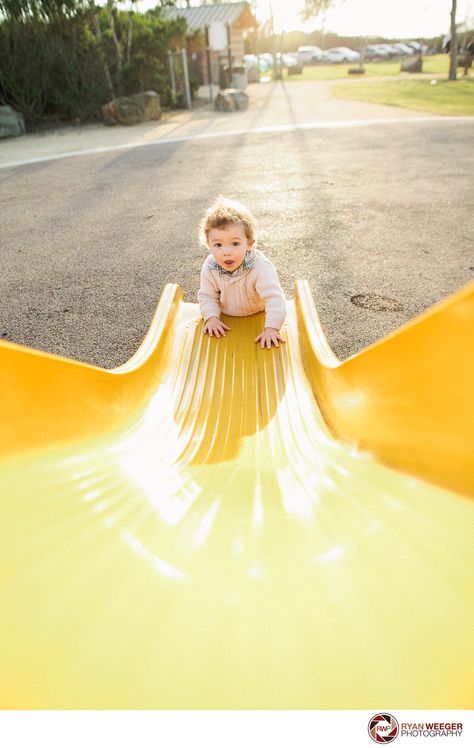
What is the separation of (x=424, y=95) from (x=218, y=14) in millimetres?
13862

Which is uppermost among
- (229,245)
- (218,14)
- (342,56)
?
(218,14)

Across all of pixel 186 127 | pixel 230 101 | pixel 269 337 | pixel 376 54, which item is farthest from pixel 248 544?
pixel 376 54

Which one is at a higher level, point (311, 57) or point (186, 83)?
point (311, 57)

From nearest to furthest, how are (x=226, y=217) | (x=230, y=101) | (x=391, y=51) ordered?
(x=226, y=217) < (x=230, y=101) < (x=391, y=51)

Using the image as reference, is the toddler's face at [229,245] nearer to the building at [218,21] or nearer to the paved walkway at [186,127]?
the paved walkway at [186,127]

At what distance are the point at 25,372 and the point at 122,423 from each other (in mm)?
467

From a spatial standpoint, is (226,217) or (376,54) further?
(376,54)

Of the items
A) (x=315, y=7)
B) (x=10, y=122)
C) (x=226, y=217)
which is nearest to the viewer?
(x=226, y=217)

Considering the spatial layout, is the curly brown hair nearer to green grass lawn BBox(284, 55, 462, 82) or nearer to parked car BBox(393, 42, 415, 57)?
green grass lawn BBox(284, 55, 462, 82)

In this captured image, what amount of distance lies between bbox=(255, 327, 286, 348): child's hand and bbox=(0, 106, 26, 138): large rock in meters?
12.6

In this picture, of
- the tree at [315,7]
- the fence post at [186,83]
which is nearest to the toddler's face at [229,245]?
the fence post at [186,83]

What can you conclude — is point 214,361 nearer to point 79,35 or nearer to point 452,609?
point 452,609

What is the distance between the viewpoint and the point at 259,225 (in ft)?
17.0

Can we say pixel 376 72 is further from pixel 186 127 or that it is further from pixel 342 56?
pixel 186 127
